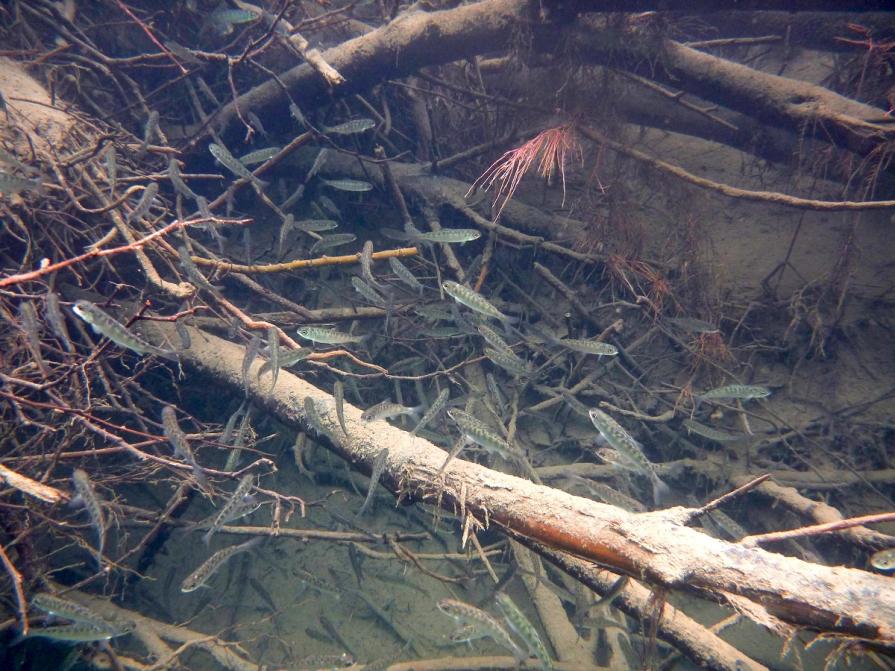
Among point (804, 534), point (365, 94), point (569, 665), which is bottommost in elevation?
point (569, 665)

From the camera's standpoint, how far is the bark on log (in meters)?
1.97

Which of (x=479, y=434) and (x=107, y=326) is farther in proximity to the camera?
(x=479, y=434)

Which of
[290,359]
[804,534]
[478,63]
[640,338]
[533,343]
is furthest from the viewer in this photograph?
[478,63]

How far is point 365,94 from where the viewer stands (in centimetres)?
661

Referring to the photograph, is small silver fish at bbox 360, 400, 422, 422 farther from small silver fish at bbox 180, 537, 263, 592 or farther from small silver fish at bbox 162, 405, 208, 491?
small silver fish at bbox 180, 537, 263, 592

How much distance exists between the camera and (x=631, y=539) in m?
2.40

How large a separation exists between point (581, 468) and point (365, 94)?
6.27m

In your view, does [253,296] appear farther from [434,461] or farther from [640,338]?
[640,338]

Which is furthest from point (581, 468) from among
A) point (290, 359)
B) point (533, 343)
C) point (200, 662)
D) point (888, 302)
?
point (888, 302)

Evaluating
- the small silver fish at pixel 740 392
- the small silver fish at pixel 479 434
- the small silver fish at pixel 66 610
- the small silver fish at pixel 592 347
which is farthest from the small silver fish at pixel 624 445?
the small silver fish at pixel 66 610

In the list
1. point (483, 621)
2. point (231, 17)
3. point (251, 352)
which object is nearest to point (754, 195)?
point (483, 621)

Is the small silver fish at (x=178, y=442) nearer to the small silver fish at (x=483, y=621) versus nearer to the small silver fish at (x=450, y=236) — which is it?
the small silver fish at (x=483, y=621)

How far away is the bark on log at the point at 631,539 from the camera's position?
1970 mm

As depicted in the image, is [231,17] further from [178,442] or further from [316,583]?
[316,583]
